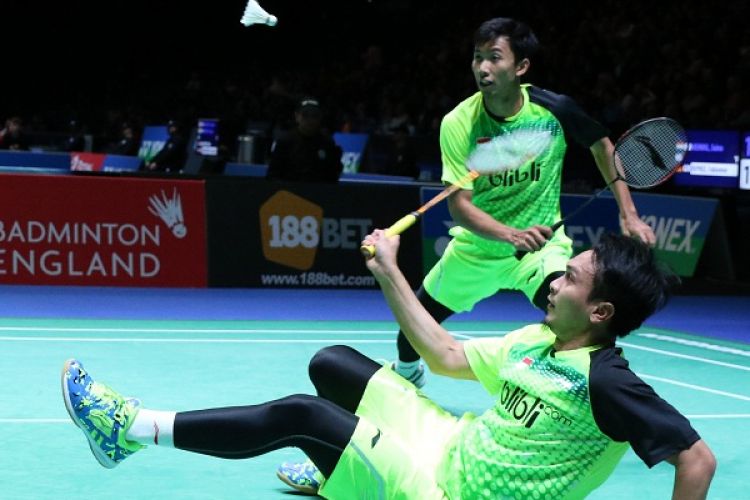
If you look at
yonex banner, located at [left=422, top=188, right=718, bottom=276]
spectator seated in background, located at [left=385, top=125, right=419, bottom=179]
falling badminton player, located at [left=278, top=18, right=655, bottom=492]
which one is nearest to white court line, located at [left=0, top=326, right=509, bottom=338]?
yonex banner, located at [left=422, top=188, right=718, bottom=276]

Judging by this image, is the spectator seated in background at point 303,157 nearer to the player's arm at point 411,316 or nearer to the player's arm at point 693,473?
the player's arm at point 411,316

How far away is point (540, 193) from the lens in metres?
5.51

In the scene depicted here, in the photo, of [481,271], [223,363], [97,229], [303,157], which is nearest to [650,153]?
[481,271]

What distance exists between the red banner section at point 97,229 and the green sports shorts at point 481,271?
5.27m

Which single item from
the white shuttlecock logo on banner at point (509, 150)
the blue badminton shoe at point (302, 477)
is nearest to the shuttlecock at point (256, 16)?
the white shuttlecock logo on banner at point (509, 150)

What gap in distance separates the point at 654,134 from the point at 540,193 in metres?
0.80

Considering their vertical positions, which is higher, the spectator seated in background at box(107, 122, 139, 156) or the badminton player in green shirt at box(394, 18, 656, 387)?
the badminton player in green shirt at box(394, 18, 656, 387)

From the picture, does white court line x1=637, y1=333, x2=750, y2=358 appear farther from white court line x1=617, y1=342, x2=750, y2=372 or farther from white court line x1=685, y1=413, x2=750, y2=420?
white court line x1=685, y1=413, x2=750, y2=420

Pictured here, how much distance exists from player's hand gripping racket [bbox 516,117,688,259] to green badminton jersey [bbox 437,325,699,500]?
1601 mm

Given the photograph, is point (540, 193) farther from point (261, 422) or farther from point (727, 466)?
point (261, 422)

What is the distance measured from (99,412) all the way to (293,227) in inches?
284

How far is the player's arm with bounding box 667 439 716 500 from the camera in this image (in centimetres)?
294

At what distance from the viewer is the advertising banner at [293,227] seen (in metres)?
10.7

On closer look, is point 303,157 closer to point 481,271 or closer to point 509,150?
point 481,271
